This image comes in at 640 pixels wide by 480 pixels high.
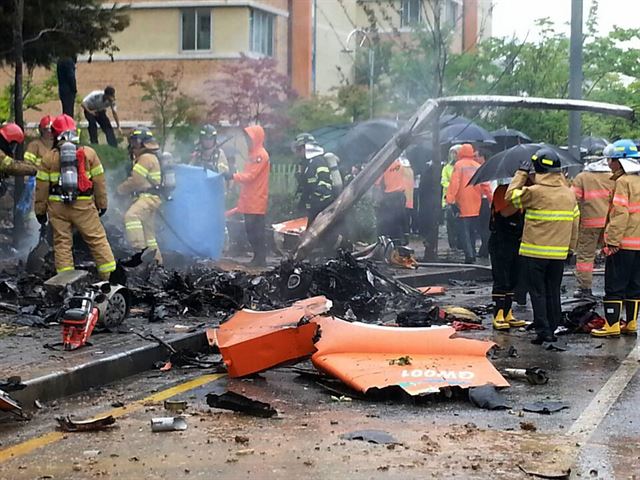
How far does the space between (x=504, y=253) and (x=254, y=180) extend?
531 cm

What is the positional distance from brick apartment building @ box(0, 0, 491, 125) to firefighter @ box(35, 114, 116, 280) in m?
24.8

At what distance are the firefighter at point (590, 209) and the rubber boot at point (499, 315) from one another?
2.63 meters

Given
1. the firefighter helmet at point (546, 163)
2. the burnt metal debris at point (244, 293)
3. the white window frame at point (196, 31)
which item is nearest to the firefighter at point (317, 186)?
the burnt metal debris at point (244, 293)

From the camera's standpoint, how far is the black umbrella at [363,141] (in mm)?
22812

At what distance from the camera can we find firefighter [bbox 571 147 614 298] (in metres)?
13.5

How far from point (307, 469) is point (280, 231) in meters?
12.2

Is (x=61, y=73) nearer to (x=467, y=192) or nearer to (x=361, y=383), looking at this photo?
(x=467, y=192)

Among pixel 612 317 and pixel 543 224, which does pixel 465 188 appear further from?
pixel 543 224

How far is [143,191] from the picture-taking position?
557 inches

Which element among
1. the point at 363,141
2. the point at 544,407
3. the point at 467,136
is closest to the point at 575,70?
the point at 467,136

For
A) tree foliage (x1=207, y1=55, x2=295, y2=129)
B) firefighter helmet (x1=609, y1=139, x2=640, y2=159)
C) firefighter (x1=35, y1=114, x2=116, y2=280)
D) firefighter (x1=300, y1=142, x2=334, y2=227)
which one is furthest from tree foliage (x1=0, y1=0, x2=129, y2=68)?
tree foliage (x1=207, y1=55, x2=295, y2=129)

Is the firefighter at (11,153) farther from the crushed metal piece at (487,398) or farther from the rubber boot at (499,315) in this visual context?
the crushed metal piece at (487,398)

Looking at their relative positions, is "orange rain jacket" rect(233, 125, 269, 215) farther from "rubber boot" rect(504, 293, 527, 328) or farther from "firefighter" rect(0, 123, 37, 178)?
"rubber boot" rect(504, 293, 527, 328)

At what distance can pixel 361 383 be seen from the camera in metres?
7.68
